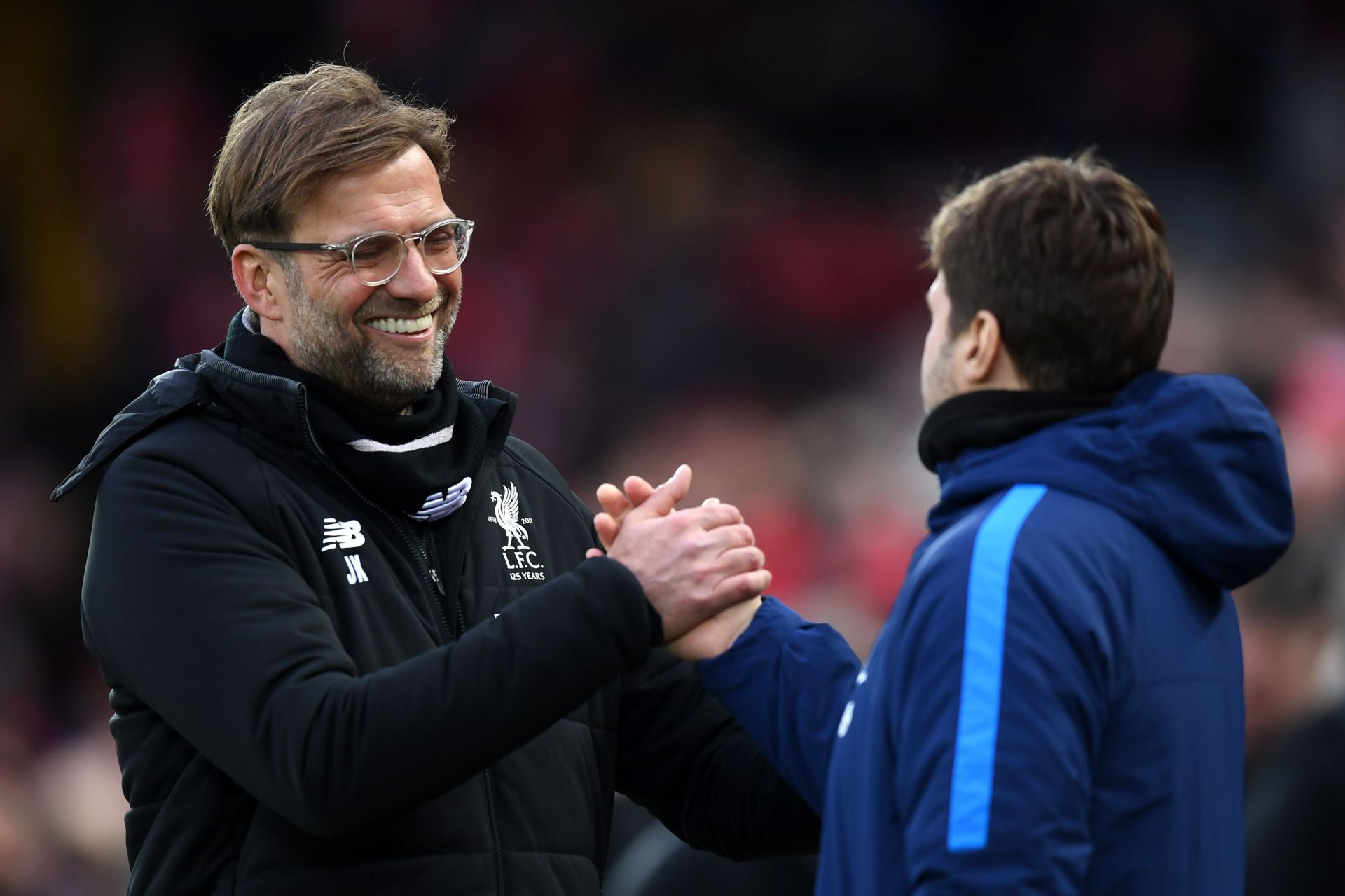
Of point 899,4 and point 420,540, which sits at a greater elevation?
point 899,4

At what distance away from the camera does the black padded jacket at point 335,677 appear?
2125 mm

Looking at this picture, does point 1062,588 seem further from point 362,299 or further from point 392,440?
point 362,299

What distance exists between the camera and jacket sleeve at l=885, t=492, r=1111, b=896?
68.2 inches

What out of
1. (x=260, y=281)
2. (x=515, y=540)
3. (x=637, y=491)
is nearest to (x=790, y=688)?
(x=637, y=491)

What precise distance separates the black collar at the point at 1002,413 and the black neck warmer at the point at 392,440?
0.86 meters

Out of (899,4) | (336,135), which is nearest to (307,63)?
(899,4)

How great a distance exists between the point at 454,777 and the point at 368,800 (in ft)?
0.38

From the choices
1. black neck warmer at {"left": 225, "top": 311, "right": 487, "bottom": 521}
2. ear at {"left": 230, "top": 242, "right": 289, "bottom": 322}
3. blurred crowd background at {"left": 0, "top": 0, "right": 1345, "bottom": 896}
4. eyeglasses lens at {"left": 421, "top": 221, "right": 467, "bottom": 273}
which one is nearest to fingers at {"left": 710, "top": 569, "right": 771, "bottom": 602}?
black neck warmer at {"left": 225, "top": 311, "right": 487, "bottom": 521}

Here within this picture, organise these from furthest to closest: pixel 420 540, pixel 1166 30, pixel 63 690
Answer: pixel 1166 30 → pixel 63 690 → pixel 420 540

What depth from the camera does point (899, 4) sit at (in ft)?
29.4

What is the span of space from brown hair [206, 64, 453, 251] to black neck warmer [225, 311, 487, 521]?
0.20m

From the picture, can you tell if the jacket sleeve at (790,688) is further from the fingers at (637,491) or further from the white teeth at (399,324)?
the white teeth at (399,324)

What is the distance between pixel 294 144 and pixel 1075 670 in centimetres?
147

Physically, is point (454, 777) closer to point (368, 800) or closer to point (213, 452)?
point (368, 800)
